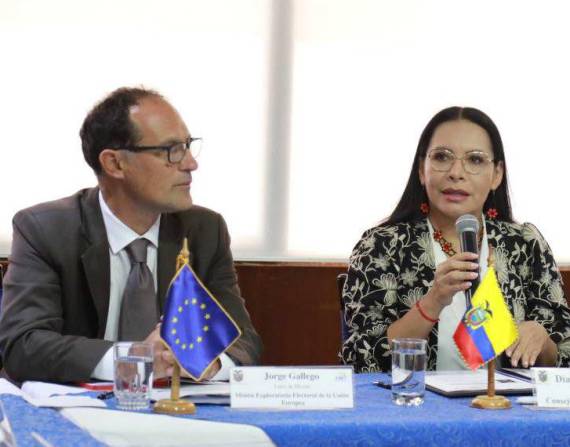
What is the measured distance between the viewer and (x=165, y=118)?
281cm

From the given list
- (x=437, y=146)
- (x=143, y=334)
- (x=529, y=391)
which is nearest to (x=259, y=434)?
(x=529, y=391)

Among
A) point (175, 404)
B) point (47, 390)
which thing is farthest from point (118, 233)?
point (175, 404)

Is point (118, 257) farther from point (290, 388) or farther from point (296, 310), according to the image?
point (296, 310)

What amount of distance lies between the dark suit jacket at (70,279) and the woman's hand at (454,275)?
1.78ft

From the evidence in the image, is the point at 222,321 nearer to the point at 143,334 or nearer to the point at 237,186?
the point at 143,334

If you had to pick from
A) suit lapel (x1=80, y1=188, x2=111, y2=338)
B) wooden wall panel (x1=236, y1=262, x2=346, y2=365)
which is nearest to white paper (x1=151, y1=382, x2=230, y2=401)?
suit lapel (x1=80, y1=188, x2=111, y2=338)

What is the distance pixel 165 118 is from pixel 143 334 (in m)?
0.61

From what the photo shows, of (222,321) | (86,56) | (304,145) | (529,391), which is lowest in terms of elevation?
(529,391)

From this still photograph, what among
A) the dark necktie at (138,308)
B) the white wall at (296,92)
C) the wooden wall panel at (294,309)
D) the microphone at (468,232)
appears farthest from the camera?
the wooden wall panel at (294,309)

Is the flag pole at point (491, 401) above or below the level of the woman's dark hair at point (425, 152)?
below

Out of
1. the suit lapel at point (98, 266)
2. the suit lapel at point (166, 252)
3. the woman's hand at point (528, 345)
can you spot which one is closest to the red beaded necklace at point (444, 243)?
the woman's hand at point (528, 345)

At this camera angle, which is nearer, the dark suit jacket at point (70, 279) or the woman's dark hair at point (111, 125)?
the dark suit jacket at point (70, 279)

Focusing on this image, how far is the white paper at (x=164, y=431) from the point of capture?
175cm

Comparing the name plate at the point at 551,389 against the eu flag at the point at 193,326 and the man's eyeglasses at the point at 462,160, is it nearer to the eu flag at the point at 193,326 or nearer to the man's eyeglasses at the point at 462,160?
the eu flag at the point at 193,326
